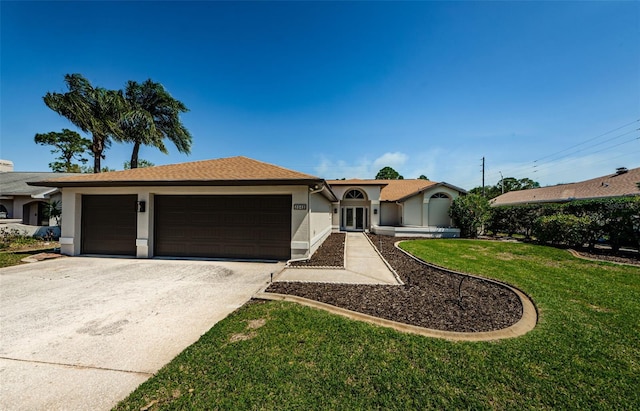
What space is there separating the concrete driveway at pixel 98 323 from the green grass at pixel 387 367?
53 centimetres

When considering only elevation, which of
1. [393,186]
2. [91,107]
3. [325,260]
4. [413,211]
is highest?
[91,107]

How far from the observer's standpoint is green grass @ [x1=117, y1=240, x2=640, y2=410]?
2.37m

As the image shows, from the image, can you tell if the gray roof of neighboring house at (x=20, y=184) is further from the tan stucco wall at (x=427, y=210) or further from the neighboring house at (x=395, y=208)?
the tan stucco wall at (x=427, y=210)

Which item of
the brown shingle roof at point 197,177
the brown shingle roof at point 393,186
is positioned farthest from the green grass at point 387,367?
the brown shingle roof at point 393,186

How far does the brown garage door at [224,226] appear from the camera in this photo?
9.01 metres

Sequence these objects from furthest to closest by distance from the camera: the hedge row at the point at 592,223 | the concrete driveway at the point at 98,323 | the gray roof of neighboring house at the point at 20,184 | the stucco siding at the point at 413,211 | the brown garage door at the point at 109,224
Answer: the stucco siding at the point at 413,211 < the gray roof of neighboring house at the point at 20,184 < the hedge row at the point at 592,223 < the brown garage door at the point at 109,224 < the concrete driveway at the point at 98,323

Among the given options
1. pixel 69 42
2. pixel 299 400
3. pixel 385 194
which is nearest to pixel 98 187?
pixel 69 42

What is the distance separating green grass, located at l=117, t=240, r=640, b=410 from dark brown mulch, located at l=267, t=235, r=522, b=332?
57cm

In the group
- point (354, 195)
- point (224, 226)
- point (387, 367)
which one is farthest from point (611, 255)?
point (224, 226)

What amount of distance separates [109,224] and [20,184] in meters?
18.0

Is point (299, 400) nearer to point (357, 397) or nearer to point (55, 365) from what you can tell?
point (357, 397)

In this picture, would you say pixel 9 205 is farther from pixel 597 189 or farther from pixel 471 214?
pixel 597 189

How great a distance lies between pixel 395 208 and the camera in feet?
74.7

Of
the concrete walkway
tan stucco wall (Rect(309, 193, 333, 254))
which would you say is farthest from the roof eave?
the concrete walkway
